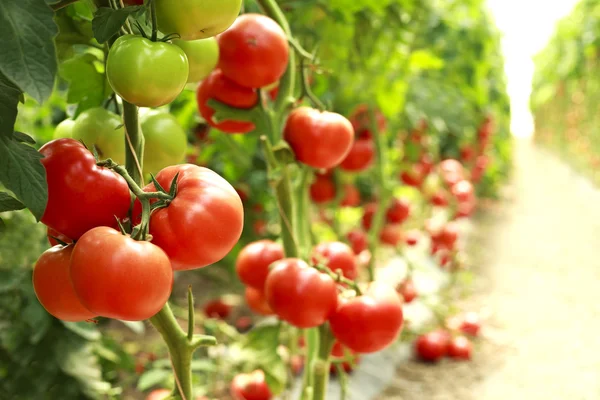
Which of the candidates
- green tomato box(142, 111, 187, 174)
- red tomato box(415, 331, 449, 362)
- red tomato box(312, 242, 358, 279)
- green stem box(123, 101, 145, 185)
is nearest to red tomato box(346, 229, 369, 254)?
red tomato box(415, 331, 449, 362)

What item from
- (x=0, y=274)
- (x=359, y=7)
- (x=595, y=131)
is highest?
(x=595, y=131)

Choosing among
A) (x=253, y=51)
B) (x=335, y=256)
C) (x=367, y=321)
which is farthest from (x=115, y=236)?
(x=335, y=256)

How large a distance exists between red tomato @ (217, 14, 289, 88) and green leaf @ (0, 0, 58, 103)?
1.24 ft

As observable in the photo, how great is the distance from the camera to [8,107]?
1.43ft

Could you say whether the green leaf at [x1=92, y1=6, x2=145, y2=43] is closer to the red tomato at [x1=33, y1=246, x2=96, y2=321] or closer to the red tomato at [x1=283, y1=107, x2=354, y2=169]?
the red tomato at [x1=33, y1=246, x2=96, y2=321]

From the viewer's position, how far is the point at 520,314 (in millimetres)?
2936

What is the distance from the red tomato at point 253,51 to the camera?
2.51ft

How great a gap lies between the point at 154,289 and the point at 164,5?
0.78 feet

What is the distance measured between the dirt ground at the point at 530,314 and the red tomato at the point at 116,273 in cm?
182

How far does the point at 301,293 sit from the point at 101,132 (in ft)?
1.20

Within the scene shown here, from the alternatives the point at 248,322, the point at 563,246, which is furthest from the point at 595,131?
the point at 248,322

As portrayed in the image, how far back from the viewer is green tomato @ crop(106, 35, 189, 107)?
1.58 ft

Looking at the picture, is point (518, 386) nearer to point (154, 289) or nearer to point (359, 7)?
point (359, 7)

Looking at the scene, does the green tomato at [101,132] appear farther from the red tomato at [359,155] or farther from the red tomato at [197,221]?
the red tomato at [359,155]
